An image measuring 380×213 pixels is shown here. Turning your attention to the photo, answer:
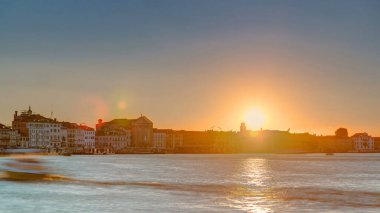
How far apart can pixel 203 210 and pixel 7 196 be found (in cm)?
1431

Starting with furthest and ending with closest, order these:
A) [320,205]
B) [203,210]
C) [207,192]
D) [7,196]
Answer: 1. [207,192]
2. [7,196]
3. [320,205]
4. [203,210]

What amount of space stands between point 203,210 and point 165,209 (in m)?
2.06

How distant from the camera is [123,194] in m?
41.3

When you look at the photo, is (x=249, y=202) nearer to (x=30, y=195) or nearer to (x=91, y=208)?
(x=91, y=208)

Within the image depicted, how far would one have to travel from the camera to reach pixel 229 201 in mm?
37469

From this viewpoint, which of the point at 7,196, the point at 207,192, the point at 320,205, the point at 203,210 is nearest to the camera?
the point at 203,210

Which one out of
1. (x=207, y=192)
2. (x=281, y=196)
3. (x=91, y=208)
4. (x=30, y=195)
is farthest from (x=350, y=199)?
(x=30, y=195)

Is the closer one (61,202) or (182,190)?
(61,202)

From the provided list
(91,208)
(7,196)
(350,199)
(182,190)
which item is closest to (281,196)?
(350,199)

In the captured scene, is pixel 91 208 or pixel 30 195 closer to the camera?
pixel 91 208

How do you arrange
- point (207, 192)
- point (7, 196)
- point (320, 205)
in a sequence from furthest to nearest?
1. point (207, 192)
2. point (7, 196)
3. point (320, 205)

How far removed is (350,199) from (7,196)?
73.3 ft

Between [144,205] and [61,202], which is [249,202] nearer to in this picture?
[144,205]

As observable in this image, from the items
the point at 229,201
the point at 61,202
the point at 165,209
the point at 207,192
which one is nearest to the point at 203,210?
the point at 165,209
